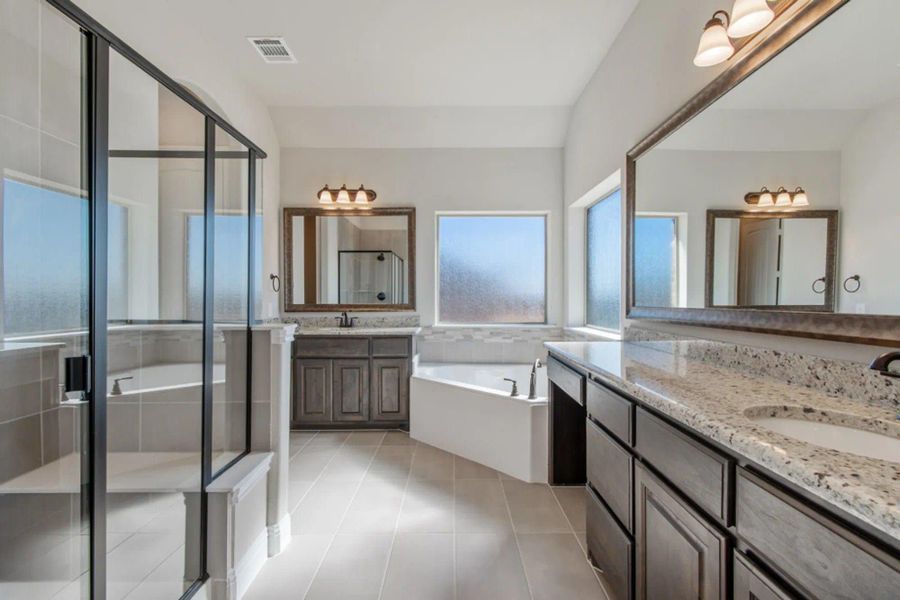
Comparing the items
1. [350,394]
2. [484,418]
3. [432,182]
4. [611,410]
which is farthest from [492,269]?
[611,410]

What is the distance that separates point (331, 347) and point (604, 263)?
2.47 metres

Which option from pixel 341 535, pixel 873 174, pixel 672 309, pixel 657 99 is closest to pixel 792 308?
pixel 873 174

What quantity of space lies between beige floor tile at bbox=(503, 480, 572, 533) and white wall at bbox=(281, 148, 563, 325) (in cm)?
187

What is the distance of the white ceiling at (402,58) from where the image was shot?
7.80ft

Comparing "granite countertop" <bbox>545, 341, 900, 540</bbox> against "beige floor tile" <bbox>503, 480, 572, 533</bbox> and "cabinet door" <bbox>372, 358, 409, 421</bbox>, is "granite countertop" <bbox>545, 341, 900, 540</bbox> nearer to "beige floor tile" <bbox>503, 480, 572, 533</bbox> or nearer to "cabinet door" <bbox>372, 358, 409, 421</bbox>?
"beige floor tile" <bbox>503, 480, 572, 533</bbox>

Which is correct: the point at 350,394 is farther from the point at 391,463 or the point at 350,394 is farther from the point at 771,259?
the point at 771,259

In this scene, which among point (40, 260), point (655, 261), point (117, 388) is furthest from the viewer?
point (655, 261)

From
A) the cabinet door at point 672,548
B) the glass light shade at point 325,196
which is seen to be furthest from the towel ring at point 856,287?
the glass light shade at point 325,196

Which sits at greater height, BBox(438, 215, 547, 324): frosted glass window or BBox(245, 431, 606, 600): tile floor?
BBox(438, 215, 547, 324): frosted glass window

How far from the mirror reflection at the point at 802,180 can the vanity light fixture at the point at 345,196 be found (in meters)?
2.76

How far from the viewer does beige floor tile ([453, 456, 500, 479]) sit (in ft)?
8.76

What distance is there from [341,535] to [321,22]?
3019mm

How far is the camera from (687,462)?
3.31ft

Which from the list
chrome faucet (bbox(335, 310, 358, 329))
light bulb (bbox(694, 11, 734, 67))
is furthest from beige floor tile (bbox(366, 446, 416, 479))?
light bulb (bbox(694, 11, 734, 67))
